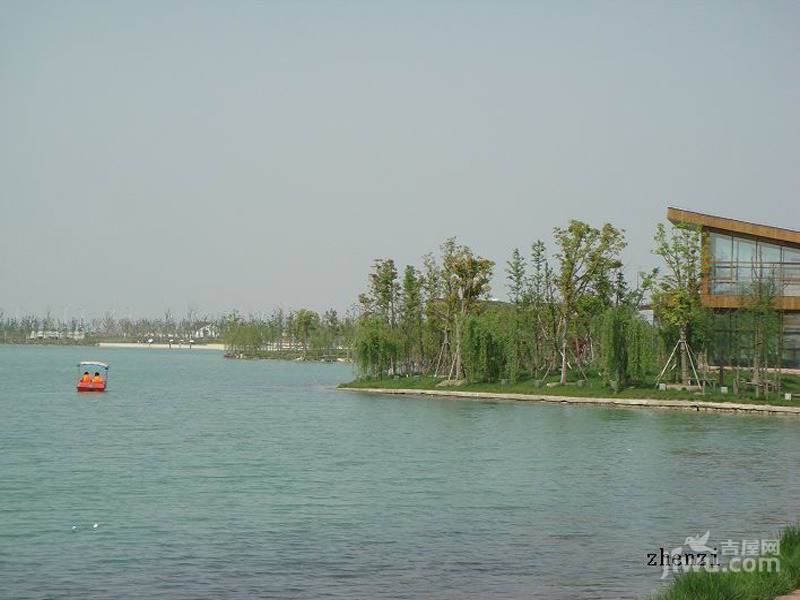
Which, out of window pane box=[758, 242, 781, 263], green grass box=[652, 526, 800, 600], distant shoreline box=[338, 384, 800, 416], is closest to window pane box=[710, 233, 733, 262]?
window pane box=[758, 242, 781, 263]

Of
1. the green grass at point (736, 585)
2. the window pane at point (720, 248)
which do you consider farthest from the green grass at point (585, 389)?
the green grass at point (736, 585)

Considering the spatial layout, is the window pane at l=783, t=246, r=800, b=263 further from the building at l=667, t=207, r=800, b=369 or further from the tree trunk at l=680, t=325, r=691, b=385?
the tree trunk at l=680, t=325, r=691, b=385

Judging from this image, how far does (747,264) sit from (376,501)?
3935 cm

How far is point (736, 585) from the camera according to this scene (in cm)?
1151

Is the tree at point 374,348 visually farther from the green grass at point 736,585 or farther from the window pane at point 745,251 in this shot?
the green grass at point 736,585

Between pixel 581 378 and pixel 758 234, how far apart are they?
12.2 m

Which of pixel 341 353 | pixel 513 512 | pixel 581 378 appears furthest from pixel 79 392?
pixel 341 353

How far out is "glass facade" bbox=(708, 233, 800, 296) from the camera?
183ft

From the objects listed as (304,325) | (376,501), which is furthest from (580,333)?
(304,325)

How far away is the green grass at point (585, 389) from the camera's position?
48094 mm

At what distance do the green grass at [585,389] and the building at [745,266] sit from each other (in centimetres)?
348

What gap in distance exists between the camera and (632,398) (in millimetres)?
50938

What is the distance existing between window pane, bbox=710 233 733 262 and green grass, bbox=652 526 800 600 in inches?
1825

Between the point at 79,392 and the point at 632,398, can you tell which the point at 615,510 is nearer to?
the point at 632,398
